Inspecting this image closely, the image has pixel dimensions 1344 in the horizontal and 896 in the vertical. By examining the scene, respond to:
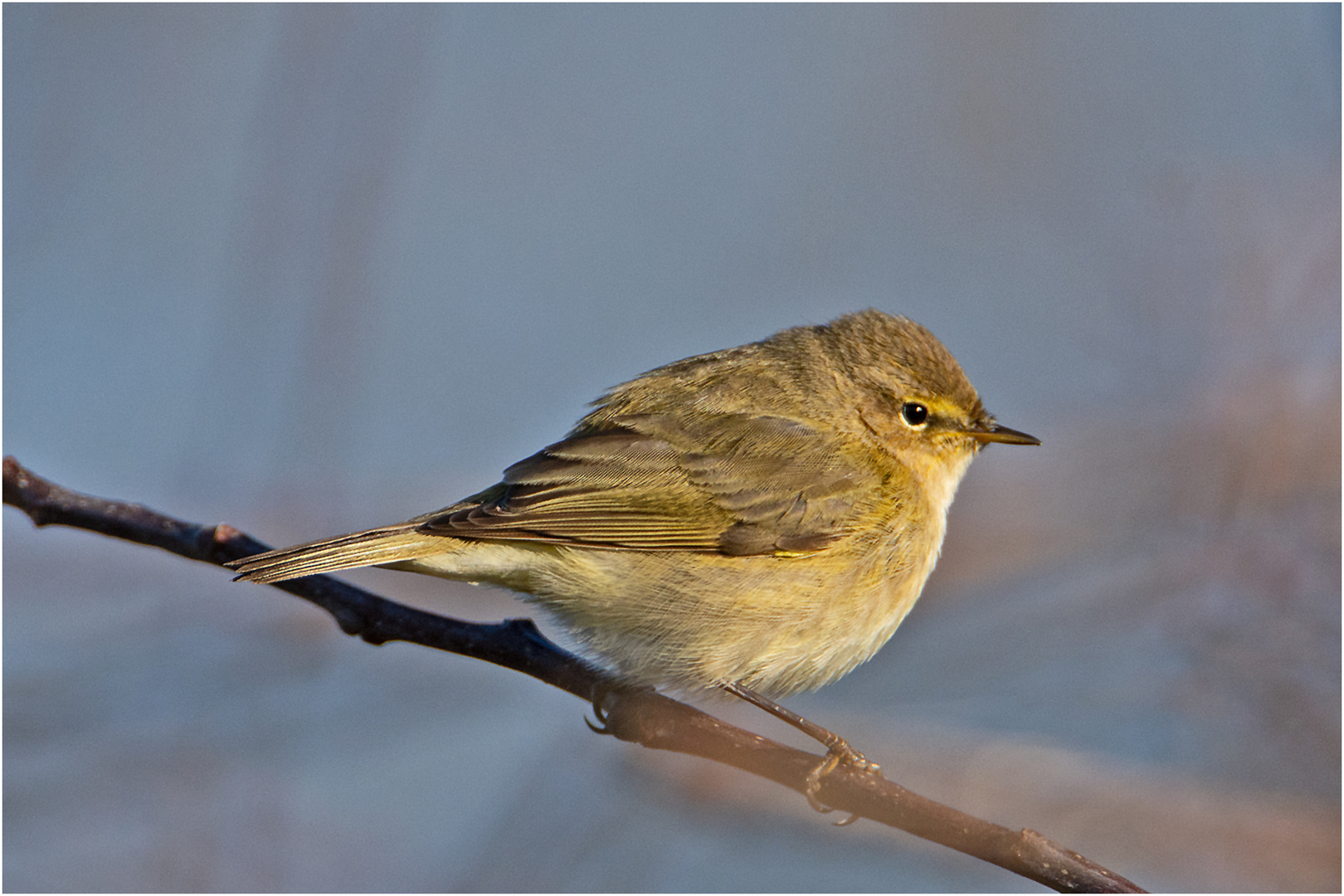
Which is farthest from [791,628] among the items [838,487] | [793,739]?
[793,739]

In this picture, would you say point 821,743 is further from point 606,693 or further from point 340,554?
point 340,554

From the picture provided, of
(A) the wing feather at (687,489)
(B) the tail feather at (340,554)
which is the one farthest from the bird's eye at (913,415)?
(B) the tail feather at (340,554)

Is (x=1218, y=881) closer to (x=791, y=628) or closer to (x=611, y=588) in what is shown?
(x=791, y=628)

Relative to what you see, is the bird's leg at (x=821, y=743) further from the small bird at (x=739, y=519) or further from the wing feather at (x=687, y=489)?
the wing feather at (x=687, y=489)

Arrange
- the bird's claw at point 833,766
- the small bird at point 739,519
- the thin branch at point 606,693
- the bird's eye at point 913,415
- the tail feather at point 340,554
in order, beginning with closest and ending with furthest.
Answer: the thin branch at point 606,693 → the tail feather at point 340,554 → the bird's claw at point 833,766 → the small bird at point 739,519 → the bird's eye at point 913,415

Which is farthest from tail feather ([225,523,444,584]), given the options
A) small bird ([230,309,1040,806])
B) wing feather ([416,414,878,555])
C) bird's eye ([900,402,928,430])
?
bird's eye ([900,402,928,430])

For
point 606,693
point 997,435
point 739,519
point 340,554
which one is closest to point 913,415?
point 997,435

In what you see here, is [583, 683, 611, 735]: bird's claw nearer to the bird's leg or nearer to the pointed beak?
the bird's leg
